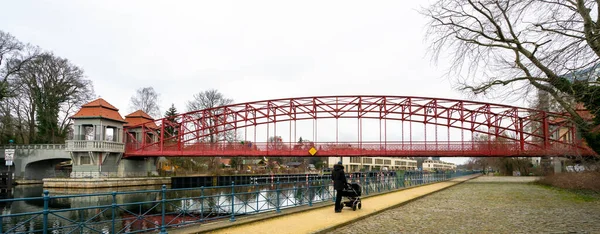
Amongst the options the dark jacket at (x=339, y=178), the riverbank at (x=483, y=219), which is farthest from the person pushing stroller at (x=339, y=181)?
the riverbank at (x=483, y=219)

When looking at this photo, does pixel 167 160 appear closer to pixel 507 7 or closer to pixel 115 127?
pixel 115 127

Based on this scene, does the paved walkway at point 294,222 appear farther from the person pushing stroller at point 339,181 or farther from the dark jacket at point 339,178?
the dark jacket at point 339,178

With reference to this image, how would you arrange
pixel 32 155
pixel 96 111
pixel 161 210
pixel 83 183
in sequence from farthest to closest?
pixel 32 155, pixel 96 111, pixel 83 183, pixel 161 210

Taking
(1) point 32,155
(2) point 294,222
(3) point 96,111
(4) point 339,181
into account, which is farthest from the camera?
(1) point 32,155

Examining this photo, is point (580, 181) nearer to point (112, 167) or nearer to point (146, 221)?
point (146, 221)

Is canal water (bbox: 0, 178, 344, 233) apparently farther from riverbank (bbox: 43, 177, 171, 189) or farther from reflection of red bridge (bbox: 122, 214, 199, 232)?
riverbank (bbox: 43, 177, 171, 189)

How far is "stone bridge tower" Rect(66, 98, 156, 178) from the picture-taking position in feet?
145

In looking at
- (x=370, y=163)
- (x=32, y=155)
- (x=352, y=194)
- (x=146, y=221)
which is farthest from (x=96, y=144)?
(x=370, y=163)

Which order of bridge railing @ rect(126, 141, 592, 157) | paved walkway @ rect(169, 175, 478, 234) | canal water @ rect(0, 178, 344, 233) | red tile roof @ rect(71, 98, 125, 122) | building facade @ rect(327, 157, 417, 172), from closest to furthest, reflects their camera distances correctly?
canal water @ rect(0, 178, 344, 233)
paved walkway @ rect(169, 175, 478, 234)
bridge railing @ rect(126, 141, 592, 157)
red tile roof @ rect(71, 98, 125, 122)
building facade @ rect(327, 157, 417, 172)

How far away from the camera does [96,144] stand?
4428 cm

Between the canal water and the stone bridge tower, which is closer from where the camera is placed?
the canal water

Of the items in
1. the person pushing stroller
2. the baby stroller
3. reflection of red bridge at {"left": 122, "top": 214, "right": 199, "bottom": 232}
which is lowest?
reflection of red bridge at {"left": 122, "top": 214, "right": 199, "bottom": 232}

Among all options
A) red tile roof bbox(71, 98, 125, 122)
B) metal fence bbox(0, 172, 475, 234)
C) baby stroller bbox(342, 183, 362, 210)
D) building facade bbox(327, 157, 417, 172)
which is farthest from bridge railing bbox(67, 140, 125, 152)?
building facade bbox(327, 157, 417, 172)

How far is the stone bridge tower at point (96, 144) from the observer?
145 ft
